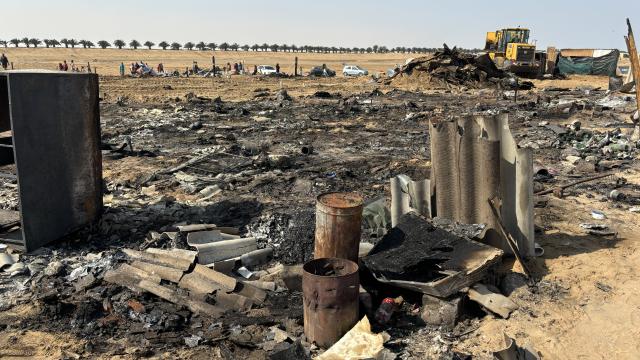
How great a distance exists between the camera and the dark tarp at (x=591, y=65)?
125 feet

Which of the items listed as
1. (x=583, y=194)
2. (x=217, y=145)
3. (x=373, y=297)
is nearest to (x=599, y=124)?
(x=583, y=194)

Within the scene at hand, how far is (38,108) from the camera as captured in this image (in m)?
5.77

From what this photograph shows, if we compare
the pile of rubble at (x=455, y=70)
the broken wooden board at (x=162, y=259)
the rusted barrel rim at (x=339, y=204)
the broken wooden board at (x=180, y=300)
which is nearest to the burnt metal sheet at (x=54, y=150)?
the broken wooden board at (x=162, y=259)

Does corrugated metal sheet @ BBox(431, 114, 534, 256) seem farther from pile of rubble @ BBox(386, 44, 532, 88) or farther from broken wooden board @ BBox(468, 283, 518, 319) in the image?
pile of rubble @ BBox(386, 44, 532, 88)

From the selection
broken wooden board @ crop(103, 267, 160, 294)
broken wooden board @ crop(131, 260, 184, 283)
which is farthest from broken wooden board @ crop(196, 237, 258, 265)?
broken wooden board @ crop(103, 267, 160, 294)

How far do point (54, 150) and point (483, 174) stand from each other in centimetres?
510

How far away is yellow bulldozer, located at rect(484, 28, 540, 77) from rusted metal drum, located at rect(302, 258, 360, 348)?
32.5 meters

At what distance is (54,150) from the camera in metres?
6.04

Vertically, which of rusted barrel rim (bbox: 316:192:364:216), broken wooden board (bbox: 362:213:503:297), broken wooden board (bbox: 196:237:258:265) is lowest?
broken wooden board (bbox: 196:237:258:265)

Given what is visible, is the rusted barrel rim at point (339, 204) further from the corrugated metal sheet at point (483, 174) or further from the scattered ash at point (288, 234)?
the corrugated metal sheet at point (483, 174)

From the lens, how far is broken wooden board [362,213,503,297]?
4734 millimetres

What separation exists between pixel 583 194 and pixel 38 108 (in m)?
8.16

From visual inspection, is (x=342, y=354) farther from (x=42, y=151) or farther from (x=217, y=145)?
(x=217, y=145)

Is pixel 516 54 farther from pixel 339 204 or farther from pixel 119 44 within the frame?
pixel 119 44
